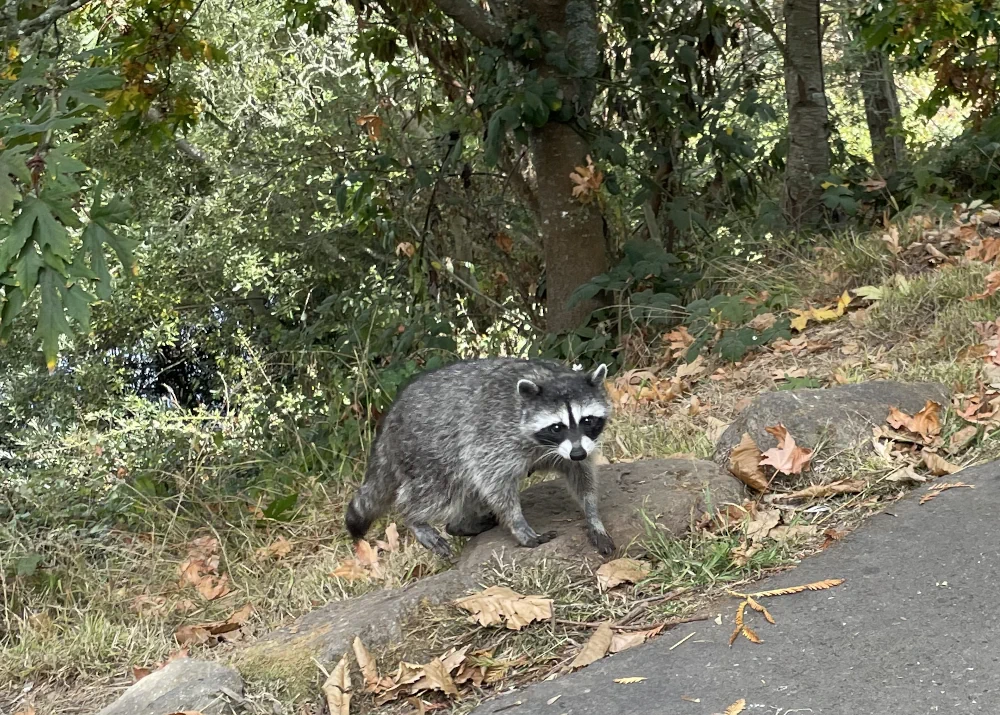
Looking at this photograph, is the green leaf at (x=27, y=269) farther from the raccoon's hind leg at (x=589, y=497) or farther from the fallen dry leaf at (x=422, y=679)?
the raccoon's hind leg at (x=589, y=497)

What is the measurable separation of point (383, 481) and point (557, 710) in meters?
1.74

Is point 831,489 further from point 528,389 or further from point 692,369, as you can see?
point 692,369

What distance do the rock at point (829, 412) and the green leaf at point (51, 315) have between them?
2244 mm

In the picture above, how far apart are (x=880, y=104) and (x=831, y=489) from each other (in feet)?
22.4

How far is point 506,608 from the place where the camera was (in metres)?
3.12

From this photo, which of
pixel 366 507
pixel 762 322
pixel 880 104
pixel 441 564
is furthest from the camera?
pixel 880 104

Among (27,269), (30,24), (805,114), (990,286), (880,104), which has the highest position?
(30,24)

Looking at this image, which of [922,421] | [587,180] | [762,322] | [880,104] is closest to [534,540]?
[922,421]

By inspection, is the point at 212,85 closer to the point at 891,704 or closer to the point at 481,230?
the point at 481,230

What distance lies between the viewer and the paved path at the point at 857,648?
92.5 inches

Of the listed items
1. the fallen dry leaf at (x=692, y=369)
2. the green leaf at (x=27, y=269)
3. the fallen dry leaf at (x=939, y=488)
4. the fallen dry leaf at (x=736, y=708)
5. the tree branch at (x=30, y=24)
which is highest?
the tree branch at (x=30, y=24)

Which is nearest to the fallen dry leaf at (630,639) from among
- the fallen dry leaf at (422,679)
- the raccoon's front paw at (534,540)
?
the fallen dry leaf at (422,679)

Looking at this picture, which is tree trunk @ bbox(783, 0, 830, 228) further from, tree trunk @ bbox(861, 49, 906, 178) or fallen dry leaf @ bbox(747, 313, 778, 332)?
tree trunk @ bbox(861, 49, 906, 178)

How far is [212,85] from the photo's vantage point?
9234 millimetres
